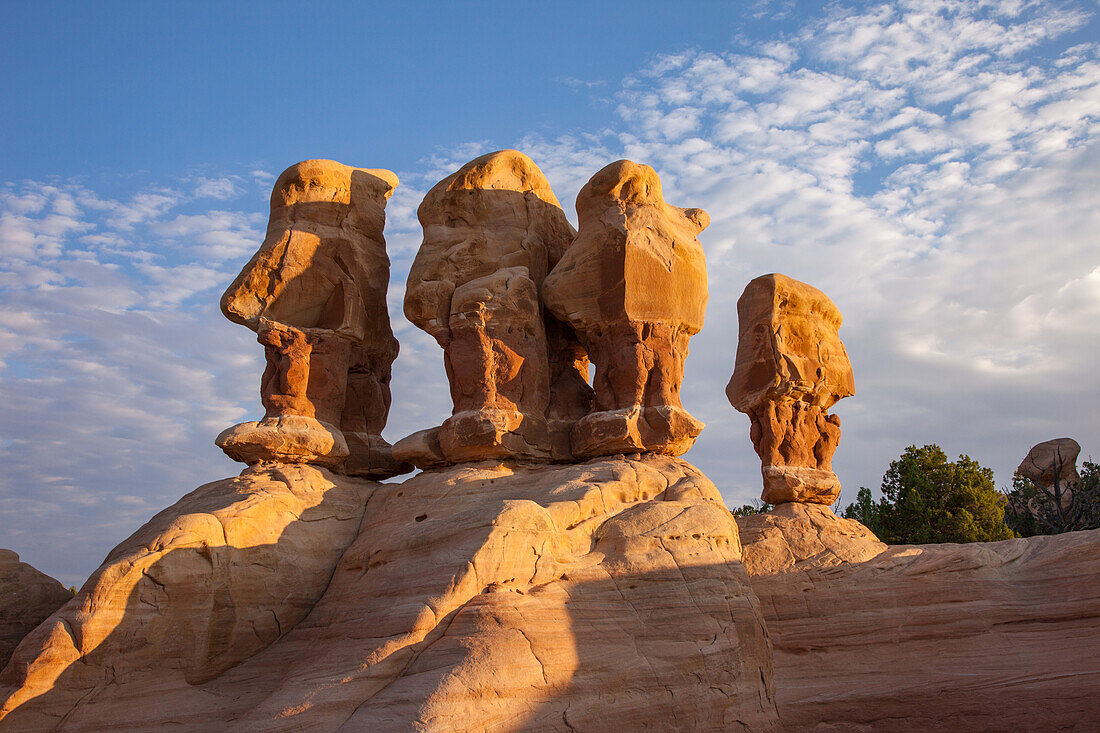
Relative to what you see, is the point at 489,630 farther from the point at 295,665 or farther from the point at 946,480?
the point at 946,480

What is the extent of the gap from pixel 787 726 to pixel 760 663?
37.6 inches

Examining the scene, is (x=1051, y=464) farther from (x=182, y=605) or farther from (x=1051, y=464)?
(x=182, y=605)

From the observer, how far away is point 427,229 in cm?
1120

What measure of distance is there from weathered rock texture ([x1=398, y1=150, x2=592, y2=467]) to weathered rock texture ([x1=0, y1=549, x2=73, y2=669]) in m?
3.56

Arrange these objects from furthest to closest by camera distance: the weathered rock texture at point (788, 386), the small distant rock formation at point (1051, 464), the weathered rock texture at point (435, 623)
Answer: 1. the small distant rock formation at point (1051, 464)
2. the weathered rock texture at point (788, 386)
3. the weathered rock texture at point (435, 623)

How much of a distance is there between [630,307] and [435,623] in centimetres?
435

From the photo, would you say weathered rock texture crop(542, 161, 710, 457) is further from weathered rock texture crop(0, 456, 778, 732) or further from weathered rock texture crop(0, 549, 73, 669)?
weathered rock texture crop(0, 549, 73, 669)

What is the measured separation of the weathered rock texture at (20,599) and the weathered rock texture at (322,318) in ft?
6.80

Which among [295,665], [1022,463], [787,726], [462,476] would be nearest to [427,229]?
[462,476]

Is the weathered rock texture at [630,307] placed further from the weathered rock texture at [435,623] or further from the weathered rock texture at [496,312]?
the weathered rock texture at [435,623]

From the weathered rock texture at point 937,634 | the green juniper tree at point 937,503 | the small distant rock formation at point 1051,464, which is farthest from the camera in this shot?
the small distant rock formation at point 1051,464

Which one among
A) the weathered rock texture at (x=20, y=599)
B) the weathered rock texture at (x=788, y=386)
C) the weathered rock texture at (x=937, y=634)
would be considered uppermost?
the weathered rock texture at (x=788, y=386)

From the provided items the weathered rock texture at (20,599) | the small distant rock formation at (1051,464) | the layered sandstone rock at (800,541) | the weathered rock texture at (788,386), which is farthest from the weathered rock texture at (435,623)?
the small distant rock formation at (1051,464)

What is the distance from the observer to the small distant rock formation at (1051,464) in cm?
2875
